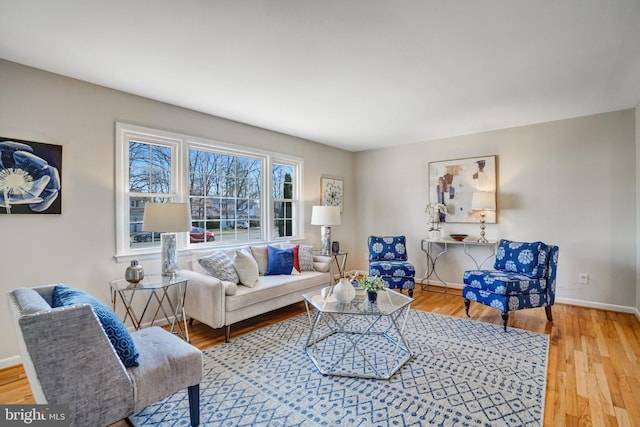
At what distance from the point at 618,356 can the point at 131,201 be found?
469cm

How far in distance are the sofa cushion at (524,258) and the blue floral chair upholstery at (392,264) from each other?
109cm

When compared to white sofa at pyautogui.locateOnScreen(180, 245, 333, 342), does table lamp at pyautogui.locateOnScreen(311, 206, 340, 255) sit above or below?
above

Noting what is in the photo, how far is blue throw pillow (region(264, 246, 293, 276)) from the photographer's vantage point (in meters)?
3.89

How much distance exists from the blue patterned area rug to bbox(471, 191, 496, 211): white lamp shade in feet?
6.29

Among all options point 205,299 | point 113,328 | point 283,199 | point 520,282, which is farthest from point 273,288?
point 520,282

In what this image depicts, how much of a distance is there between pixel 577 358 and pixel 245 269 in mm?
3115

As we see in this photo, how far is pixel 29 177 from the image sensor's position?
2551 mm

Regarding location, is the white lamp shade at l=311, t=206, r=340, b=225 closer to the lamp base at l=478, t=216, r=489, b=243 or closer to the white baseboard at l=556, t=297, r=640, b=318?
the lamp base at l=478, t=216, r=489, b=243

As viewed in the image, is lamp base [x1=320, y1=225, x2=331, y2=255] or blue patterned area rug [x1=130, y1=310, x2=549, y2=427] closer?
blue patterned area rug [x1=130, y1=310, x2=549, y2=427]

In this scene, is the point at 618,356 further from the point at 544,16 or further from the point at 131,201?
the point at 131,201

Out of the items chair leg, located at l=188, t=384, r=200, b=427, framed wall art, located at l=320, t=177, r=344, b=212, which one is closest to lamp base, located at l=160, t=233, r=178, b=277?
chair leg, located at l=188, t=384, r=200, b=427

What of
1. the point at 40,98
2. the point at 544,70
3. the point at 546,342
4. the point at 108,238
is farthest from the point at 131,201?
the point at 546,342

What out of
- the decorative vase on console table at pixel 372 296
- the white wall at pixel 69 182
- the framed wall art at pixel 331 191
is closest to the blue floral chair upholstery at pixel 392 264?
the framed wall art at pixel 331 191

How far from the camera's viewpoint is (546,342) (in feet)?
9.57
